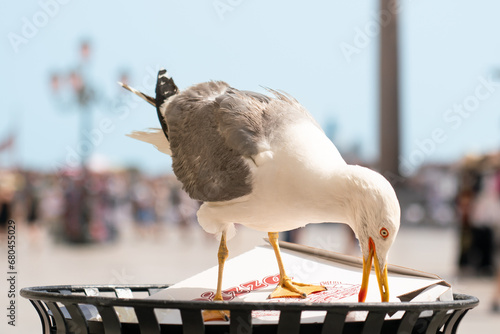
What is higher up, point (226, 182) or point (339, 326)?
point (226, 182)

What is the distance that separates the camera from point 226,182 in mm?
2102

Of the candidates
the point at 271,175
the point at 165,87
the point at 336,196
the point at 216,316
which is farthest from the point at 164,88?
the point at 216,316

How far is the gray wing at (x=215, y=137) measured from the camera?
6.89 ft

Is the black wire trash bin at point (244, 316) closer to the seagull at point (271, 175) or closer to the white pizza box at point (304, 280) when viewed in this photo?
the white pizza box at point (304, 280)

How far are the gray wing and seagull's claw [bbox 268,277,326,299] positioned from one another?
313mm

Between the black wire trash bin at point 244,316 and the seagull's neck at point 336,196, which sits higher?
the seagull's neck at point 336,196

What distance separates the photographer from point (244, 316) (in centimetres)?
136

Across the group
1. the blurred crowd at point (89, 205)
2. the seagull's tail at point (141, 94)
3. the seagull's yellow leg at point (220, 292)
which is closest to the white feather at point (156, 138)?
the seagull's tail at point (141, 94)

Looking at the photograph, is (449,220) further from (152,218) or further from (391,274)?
(391,274)

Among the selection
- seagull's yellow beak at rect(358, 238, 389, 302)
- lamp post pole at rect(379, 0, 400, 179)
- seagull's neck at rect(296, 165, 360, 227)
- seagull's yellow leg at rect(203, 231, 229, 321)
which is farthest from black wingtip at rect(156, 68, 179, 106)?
lamp post pole at rect(379, 0, 400, 179)

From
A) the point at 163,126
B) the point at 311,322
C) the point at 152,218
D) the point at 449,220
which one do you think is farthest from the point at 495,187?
the point at 449,220

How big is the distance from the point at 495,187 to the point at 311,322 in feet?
27.9

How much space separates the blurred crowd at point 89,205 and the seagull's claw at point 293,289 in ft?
40.7

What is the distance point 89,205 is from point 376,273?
16.0m
